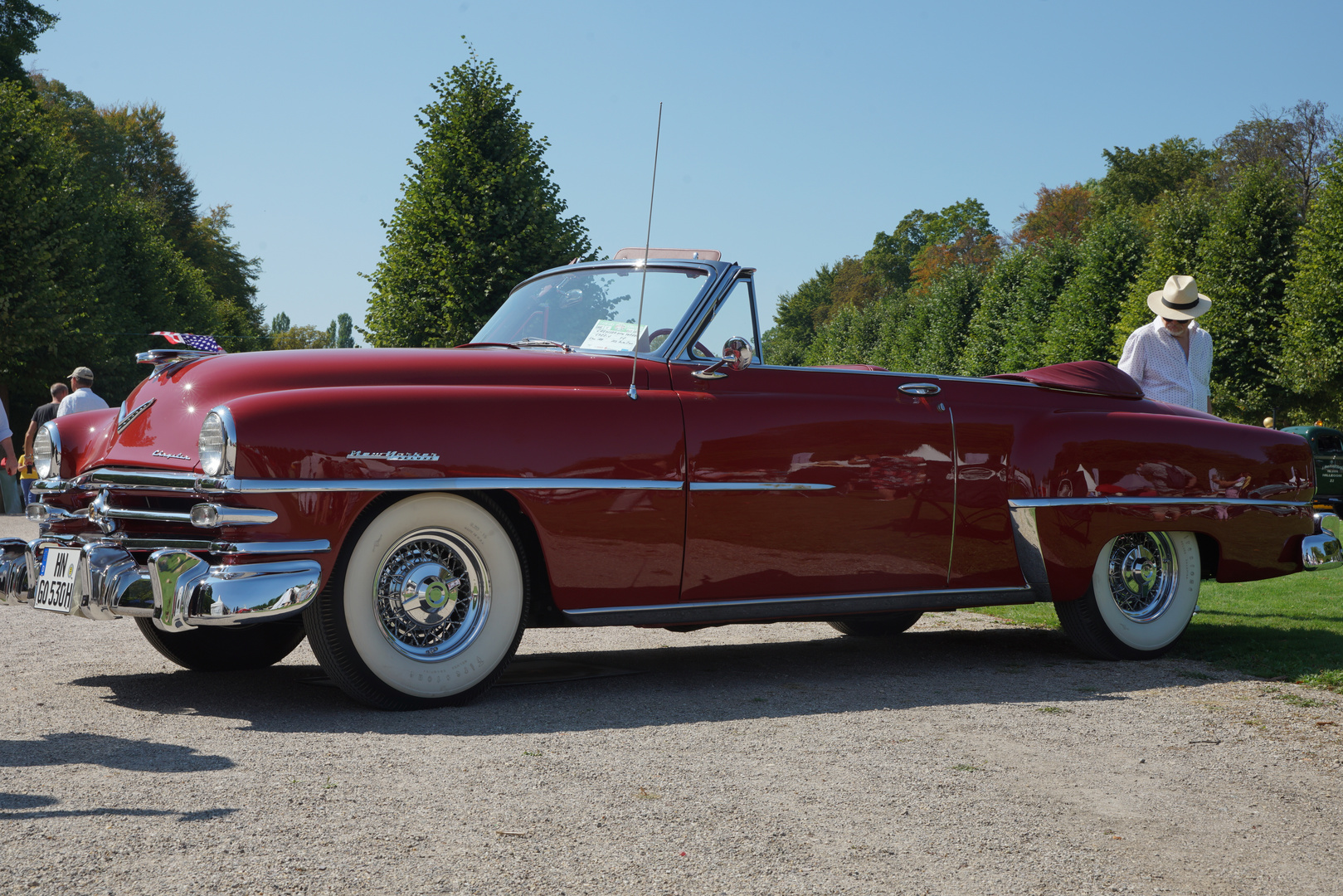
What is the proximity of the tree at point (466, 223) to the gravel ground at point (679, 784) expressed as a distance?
2157cm

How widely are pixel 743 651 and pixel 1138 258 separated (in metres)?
36.9

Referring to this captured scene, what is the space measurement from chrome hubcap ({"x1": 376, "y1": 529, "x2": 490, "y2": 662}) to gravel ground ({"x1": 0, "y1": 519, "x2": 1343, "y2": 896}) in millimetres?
279

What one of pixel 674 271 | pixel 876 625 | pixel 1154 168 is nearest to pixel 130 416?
pixel 674 271

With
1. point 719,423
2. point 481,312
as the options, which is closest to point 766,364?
point 719,423

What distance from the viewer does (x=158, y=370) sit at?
16.3ft

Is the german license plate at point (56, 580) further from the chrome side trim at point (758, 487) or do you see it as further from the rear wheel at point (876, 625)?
the rear wheel at point (876, 625)

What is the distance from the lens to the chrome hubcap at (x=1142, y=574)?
6133 mm

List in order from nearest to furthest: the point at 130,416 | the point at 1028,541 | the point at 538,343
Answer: the point at 130,416, the point at 538,343, the point at 1028,541

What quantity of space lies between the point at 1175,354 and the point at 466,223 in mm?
21063

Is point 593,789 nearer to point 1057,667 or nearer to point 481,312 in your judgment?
point 1057,667

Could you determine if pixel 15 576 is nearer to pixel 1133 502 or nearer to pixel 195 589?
pixel 195 589

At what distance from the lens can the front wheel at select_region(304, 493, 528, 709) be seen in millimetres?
4387

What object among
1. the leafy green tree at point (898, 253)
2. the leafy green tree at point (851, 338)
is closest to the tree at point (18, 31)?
the leafy green tree at point (851, 338)

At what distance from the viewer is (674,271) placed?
5.67 m
